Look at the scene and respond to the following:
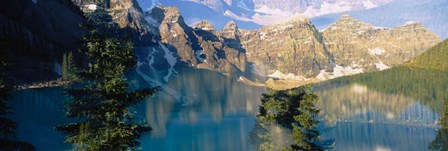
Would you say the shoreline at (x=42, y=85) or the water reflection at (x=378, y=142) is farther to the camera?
the water reflection at (x=378, y=142)

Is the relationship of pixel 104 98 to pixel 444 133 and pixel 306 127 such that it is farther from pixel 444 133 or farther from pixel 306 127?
pixel 444 133

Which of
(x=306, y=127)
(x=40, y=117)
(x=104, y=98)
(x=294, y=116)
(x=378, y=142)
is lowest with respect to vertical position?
(x=378, y=142)

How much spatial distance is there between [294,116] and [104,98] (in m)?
18.2

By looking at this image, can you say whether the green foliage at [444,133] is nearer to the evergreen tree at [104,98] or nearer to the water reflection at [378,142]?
the evergreen tree at [104,98]

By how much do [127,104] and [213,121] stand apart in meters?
173

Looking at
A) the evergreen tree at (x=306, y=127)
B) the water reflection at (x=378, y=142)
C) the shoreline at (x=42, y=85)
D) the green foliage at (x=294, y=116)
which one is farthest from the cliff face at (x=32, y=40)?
the evergreen tree at (x=306, y=127)

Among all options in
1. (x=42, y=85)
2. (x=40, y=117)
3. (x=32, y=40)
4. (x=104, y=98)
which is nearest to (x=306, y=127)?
(x=104, y=98)

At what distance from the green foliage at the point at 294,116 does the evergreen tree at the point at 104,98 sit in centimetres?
1628

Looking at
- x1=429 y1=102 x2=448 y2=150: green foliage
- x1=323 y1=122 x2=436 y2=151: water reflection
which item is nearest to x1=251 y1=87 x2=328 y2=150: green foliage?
x1=429 y1=102 x2=448 y2=150: green foliage

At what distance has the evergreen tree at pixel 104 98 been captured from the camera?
2070 centimetres

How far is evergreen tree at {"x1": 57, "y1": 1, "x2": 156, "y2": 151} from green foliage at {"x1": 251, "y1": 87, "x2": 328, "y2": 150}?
16.3m

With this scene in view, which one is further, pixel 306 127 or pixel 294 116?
pixel 294 116

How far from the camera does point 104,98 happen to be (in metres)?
21.3

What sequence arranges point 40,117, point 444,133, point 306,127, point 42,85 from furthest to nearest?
point 42,85, point 40,117, point 444,133, point 306,127
